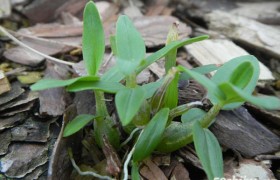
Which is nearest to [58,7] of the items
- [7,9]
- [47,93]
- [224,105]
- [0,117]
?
[7,9]

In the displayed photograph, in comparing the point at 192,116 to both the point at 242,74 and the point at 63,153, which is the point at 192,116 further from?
the point at 63,153

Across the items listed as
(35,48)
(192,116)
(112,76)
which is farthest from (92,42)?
(35,48)

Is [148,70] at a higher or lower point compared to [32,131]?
higher

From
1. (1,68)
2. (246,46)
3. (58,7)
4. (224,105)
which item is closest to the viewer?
(224,105)

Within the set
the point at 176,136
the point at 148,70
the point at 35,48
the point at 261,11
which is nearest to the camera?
the point at 176,136

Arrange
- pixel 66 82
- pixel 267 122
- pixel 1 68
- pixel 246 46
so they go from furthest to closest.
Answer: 1. pixel 246 46
2. pixel 1 68
3. pixel 267 122
4. pixel 66 82

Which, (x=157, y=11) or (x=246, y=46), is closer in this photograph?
(x=246, y=46)

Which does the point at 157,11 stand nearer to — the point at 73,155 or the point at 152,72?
the point at 152,72
